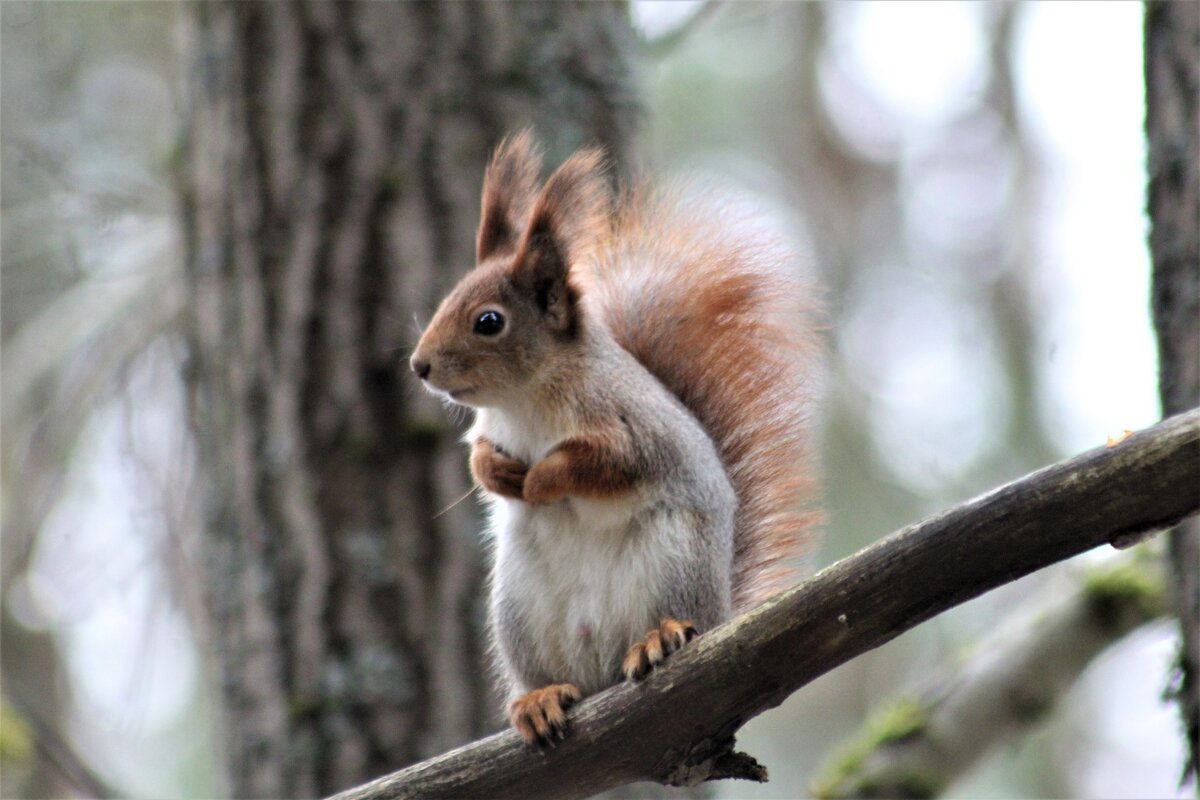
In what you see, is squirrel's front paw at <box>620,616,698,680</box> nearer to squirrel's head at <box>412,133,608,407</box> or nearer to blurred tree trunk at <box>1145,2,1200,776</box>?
squirrel's head at <box>412,133,608,407</box>

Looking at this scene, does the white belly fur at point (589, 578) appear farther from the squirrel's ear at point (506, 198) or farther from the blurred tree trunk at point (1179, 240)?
the blurred tree trunk at point (1179, 240)

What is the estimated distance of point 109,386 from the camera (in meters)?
3.29

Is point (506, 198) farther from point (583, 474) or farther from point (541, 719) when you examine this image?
point (541, 719)

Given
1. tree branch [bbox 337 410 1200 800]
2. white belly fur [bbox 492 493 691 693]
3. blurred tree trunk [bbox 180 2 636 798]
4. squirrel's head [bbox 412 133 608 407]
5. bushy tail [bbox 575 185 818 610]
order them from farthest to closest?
blurred tree trunk [bbox 180 2 636 798]
bushy tail [bbox 575 185 818 610]
squirrel's head [bbox 412 133 608 407]
white belly fur [bbox 492 493 691 693]
tree branch [bbox 337 410 1200 800]

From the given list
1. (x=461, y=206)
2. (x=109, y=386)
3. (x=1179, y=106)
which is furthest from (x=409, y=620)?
(x=1179, y=106)

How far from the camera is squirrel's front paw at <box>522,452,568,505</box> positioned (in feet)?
6.05

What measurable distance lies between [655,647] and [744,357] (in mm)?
671

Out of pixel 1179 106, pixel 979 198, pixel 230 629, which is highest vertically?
pixel 979 198

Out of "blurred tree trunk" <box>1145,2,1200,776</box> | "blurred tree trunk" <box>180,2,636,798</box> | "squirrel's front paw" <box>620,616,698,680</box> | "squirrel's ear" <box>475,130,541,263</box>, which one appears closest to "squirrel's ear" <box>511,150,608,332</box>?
"squirrel's ear" <box>475,130,541,263</box>

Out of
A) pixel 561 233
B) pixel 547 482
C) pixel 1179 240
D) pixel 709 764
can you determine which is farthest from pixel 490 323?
pixel 1179 240

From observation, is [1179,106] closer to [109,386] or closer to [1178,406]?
[1178,406]

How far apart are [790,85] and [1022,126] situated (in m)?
1.36

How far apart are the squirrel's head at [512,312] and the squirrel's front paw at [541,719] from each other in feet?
1.73

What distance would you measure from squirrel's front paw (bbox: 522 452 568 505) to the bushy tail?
39cm
